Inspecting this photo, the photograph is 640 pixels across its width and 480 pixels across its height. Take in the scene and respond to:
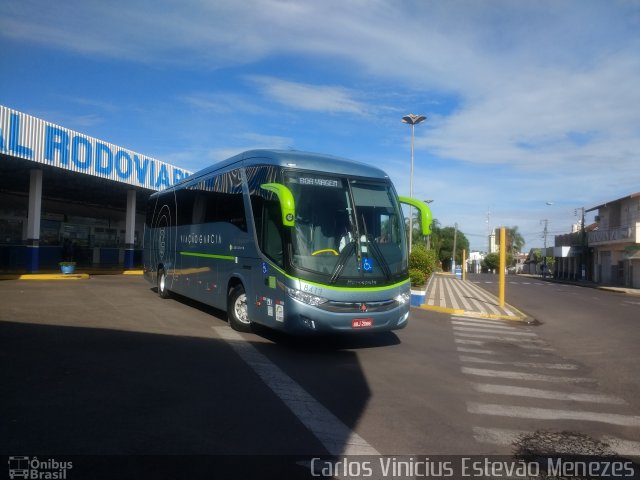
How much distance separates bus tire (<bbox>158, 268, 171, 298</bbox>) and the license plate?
27.8 ft

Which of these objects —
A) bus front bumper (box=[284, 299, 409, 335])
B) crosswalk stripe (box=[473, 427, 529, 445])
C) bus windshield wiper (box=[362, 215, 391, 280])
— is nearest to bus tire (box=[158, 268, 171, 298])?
bus front bumper (box=[284, 299, 409, 335])

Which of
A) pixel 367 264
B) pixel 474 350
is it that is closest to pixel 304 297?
pixel 367 264

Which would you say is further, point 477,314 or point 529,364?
point 477,314

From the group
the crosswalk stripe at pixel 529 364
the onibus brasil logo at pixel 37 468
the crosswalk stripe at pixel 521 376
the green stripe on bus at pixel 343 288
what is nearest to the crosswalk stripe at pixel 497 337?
the crosswalk stripe at pixel 529 364

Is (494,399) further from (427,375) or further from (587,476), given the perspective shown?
(587,476)

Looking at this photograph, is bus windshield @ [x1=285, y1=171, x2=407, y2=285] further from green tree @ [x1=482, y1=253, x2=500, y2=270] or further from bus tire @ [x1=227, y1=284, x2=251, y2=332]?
green tree @ [x1=482, y1=253, x2=500, y2=270]

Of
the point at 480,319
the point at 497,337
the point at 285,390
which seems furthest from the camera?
the point at 480,319

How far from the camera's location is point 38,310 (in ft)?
38.0

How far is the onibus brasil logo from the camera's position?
3941mm

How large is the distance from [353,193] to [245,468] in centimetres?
568

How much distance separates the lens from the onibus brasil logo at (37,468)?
394 cm

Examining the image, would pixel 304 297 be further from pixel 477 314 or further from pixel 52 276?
pixel 52 276

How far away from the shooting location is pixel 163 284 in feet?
51.1

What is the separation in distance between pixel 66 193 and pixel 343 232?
974 inches
